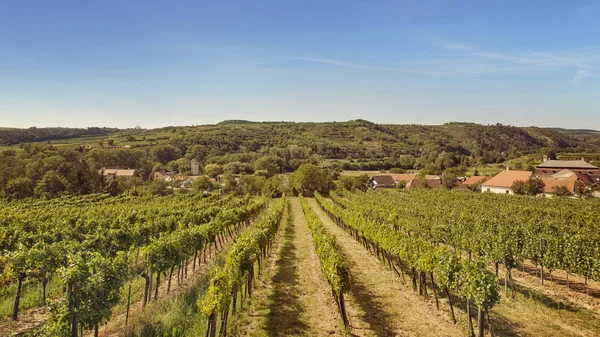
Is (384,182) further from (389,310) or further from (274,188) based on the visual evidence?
(389,310)

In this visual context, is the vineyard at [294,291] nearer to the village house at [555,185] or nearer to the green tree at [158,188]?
the village house at [555,185]

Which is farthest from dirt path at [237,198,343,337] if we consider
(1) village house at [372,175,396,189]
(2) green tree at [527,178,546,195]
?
(1) village house at [372,175,396,189]

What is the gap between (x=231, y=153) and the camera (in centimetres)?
14412

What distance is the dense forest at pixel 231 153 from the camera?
6456cm

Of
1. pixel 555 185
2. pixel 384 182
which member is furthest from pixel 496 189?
pixel 384 182

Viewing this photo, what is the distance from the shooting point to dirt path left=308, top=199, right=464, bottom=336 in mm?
11734

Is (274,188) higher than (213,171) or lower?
lower

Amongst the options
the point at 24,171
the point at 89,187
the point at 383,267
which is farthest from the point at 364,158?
the point at 383,267

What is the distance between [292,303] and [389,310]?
4.18 m

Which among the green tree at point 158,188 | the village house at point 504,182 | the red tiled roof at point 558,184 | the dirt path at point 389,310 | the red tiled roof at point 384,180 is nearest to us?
the dirt path at point 389,310

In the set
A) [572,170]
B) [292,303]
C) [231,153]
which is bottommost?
[292,303]

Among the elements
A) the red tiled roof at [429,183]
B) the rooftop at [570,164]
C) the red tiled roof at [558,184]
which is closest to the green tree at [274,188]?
the red tiled roof at [429,183]

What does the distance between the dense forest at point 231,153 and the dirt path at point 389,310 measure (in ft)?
209

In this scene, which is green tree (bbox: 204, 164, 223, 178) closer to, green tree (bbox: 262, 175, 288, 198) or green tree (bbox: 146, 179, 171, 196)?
green tree (bbox: 146, 179, 171, 196)
